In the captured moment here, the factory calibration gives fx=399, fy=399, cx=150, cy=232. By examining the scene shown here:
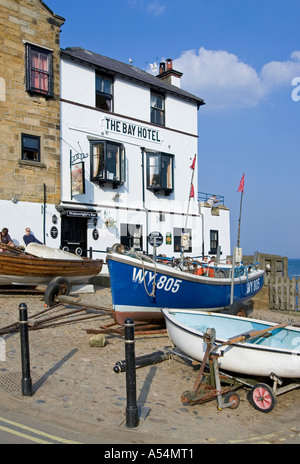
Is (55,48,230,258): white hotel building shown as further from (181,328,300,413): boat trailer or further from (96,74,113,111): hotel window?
(181,328,300,413): boat trailer

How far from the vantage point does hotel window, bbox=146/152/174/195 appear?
22609mm

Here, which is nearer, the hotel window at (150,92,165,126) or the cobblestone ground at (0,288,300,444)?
the cobblestone ground at (0,288,300,444)

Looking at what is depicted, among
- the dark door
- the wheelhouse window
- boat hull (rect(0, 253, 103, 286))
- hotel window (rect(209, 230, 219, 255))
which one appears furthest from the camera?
hotel window (rect(209, 230, 219, 255))

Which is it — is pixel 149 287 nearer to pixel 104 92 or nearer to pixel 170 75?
pixel 104 92

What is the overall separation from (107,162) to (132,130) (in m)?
2.92

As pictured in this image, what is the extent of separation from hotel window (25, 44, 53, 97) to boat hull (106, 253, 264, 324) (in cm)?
1167

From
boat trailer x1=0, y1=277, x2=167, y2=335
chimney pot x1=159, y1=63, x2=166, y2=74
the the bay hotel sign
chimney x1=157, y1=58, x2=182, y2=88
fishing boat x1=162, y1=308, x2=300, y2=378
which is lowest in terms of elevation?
boat trailer x1=0, y1=277, x2=167, y2=335

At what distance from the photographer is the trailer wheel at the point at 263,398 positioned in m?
5.77

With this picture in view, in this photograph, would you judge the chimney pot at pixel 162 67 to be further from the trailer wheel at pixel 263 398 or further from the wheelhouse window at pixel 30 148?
the trailer wheel at pixel 263 398

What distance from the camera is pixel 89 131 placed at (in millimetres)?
20000

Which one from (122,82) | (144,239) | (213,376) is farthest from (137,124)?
(213,376)

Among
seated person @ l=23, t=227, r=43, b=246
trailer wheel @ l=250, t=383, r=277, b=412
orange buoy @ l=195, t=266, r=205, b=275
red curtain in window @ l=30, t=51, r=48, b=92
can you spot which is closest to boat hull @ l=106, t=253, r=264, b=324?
orange buoy @ l=195, t=266, r=205, b=275

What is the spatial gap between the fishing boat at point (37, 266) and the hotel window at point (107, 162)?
596 centimetres
